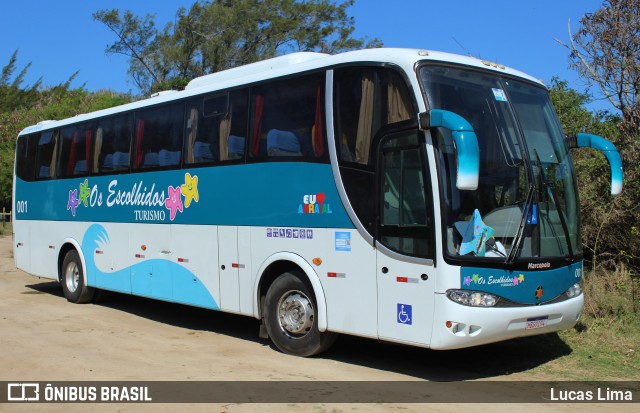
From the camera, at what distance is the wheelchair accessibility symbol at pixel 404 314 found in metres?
7.33

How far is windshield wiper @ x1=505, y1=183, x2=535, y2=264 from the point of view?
723 centimetres

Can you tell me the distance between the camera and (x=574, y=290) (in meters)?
8.15

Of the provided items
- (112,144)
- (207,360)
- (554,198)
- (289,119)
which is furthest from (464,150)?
(112,144)

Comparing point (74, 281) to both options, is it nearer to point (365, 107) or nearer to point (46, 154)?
point (46, 154)

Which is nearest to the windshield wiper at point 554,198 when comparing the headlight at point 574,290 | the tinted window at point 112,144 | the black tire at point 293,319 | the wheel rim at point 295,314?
the headlight at point 574,290

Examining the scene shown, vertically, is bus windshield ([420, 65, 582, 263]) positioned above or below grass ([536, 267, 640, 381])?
above

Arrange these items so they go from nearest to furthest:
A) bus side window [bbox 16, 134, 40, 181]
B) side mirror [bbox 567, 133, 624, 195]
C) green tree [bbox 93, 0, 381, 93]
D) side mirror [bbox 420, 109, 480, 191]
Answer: side mirror [bbox 420, 109, 480, 191], side mirror [bbox 567, 133, 624, 195], bus side window [bbox 16, 134, 40, 181], green tree [bbox 93, 0, 381, 93]

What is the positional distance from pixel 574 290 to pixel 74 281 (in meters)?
10.00

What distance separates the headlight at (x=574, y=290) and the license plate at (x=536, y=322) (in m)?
0.59

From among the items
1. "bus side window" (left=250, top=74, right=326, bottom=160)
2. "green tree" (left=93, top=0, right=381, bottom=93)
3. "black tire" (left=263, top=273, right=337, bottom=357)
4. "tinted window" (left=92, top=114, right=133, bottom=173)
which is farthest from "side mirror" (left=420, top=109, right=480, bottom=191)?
"green tree" (left=93, top=0, right=381, bottom=93)

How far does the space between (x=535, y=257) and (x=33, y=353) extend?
6439 mm

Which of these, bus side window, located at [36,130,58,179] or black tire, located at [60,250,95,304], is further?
bus side window, located at [36,130,58,179]

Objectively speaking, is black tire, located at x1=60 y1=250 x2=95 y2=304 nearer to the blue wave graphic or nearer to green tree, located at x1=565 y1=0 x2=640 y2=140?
the blue wave graphic

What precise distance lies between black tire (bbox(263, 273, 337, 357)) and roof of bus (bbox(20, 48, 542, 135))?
2.77 metres
